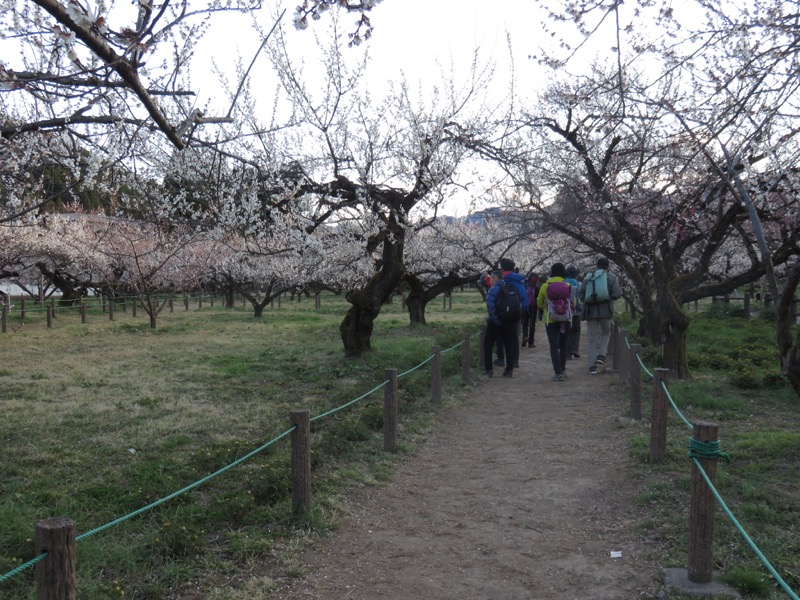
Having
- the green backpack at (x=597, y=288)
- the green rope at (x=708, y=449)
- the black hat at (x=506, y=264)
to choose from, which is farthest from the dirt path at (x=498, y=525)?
the black hat at (x=506, y=264)

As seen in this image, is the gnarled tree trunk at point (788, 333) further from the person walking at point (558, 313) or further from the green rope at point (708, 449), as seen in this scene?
the person walking at point (558, 313)

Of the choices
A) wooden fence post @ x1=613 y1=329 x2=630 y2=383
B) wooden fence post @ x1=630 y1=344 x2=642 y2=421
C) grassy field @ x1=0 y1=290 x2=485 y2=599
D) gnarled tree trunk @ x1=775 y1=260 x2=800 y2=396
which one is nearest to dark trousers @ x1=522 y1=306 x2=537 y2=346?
grassy field @ x1=0 y1=290 x2=485 y2=599

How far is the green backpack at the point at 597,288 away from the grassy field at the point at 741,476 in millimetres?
1814

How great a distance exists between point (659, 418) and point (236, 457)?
12.5ft

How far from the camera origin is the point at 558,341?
37.4ft

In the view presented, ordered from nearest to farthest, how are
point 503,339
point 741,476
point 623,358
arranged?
point 741,476
point 623,358
point 503,339

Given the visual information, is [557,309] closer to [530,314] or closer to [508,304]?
[508,304]

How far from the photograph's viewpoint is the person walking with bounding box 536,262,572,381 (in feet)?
36.0

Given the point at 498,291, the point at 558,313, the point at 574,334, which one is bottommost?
the point at 574,334

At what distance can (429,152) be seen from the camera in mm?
12422

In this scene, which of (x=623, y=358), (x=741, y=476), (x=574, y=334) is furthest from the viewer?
(x=574, y=334)

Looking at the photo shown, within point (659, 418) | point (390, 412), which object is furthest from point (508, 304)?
point (659, 418)

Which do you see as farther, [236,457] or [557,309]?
[557,309]

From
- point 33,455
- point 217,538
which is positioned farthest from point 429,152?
point 217,538
